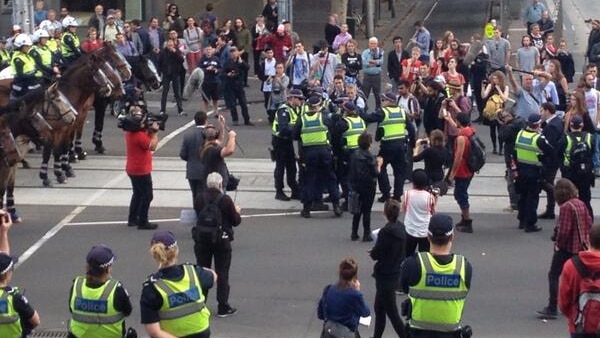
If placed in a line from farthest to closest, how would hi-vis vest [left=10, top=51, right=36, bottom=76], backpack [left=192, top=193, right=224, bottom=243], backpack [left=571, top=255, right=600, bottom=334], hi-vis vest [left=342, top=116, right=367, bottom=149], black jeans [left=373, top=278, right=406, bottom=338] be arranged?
hi-vis vest [left=10, top=51, right=36, bottom=76], hi-vis vest [left=342, top=116, right=367, bottom=149], backpack [left=192, top=193, right=224, bottom=243], black jeans [left=373, top=278, right=406, bottom=338], backpack [left=571, top=255, right=600, bottom=334]

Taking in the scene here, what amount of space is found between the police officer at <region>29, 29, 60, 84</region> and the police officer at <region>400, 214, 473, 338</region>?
11814 mm

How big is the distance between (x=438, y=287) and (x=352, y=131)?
842 centimetres

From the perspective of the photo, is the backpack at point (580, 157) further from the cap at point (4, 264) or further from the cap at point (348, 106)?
the cap at point (4, 264)

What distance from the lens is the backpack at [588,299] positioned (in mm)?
10461

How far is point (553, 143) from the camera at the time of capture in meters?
17.5

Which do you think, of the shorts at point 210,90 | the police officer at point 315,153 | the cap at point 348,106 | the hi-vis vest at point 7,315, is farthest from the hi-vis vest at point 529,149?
the shorts at point 210,90

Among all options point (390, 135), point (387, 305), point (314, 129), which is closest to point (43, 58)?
point (314, 129)

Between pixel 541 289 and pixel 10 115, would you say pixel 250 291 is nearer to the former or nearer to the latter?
pixel 541 289

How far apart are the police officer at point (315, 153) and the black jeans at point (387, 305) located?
5.82 m

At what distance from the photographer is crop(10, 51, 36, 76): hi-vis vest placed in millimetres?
22000

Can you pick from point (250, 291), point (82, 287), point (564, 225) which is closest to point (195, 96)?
point (250, 291)

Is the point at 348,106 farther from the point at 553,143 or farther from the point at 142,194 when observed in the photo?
the point at 142,194

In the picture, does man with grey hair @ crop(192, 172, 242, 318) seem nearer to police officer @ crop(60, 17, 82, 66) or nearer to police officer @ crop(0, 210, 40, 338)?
police officer @ crop(0, 210, 40, 338)

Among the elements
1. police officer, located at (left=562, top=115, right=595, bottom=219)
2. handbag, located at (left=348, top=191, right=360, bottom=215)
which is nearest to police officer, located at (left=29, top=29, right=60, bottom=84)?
handbag, located at (left=348, top=191, right=360, bottom=215)
